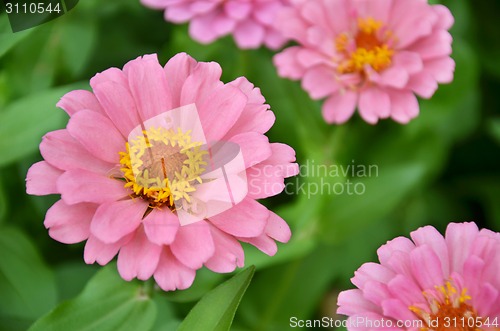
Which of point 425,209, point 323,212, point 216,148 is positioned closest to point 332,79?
point 323,212

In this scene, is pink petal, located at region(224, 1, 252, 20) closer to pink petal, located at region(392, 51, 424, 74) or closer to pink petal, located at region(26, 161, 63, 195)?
pink petal, located at region(392, 51, 424, 74)

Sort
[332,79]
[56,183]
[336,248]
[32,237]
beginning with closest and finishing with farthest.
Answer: [56,183] < [332,79] < [32,237] < [336,248]

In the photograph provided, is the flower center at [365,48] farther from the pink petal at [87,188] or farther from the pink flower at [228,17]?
the pink petal at [87,188]

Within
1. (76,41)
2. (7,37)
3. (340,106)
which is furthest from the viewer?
(76,41)

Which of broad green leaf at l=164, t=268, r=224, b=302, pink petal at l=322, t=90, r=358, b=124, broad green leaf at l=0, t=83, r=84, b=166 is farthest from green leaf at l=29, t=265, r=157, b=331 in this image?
pink petal at l=322, t=90, r=358, b=124

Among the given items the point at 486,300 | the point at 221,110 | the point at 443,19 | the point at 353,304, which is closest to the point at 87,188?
the point at 221,110

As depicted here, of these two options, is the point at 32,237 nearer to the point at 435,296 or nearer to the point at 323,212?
the point at 323,212

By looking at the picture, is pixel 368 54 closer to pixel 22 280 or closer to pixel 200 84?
pixel 200 84
